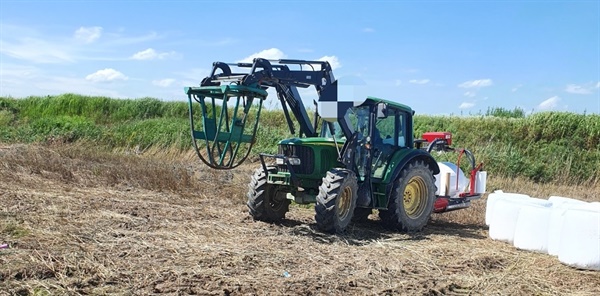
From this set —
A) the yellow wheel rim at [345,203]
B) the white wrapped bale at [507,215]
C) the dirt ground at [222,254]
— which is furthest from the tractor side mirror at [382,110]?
the white wrapped bale at [507,215]

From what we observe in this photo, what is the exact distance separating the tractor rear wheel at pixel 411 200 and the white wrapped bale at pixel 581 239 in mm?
2598

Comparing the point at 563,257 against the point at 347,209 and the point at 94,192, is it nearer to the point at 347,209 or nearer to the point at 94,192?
the point at 347,209

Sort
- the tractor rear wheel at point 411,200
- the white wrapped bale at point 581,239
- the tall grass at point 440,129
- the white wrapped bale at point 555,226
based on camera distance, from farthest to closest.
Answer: the tall grass at point 440,129 → the tractor rear wheel at point 411,200 → the white wrapped bale at point 555,226 → the white wrapped bale at point 581,239

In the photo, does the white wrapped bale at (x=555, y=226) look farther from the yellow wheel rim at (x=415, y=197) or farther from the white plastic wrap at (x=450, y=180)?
the white plastic wrap at (x=450, y=180)

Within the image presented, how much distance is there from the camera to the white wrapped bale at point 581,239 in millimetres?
6582

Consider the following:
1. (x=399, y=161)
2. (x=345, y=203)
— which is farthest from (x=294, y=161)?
(x=399, y=161)

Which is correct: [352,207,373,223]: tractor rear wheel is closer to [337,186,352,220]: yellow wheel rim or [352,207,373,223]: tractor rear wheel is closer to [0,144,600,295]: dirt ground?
[0,144,600,295]: dirt ground

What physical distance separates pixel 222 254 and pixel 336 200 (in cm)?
202

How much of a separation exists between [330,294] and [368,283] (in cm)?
57

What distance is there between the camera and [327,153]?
8.83 meters

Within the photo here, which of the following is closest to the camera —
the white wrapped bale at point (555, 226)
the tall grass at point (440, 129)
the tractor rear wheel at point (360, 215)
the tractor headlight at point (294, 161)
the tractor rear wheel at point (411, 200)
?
the white wrapped bale at point (555, 226)

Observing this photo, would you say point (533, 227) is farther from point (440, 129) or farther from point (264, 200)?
point (440, 129)

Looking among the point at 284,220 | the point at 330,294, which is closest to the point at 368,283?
the point at 330,294

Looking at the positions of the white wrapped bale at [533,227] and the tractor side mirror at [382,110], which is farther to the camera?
the tractor side mirror at [382,110]
